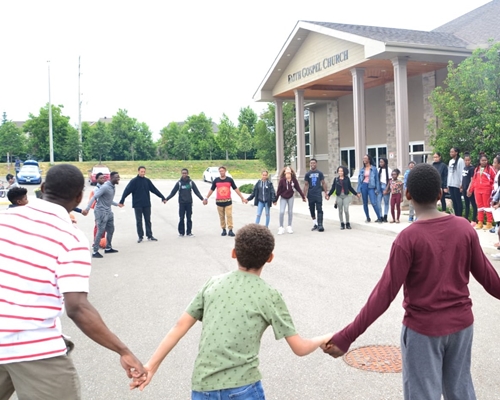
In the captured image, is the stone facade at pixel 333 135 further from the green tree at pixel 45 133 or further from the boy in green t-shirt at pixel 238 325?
the green tree at pixel 45 133

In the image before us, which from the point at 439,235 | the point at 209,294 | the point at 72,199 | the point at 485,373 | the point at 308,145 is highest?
the point at 308,145

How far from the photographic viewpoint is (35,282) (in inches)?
100

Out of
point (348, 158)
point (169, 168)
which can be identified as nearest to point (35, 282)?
point (348, 158)

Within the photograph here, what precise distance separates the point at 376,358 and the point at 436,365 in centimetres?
219

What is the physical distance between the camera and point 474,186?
506 inches

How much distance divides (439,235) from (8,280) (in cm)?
225

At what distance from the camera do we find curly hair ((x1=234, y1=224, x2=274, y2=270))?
2828mm

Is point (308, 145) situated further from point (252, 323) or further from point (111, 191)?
point (252, 323)

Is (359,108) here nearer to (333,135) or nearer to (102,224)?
(333,135)

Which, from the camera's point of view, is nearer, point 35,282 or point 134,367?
point 35,282

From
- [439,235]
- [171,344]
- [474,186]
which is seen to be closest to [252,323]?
[171,344]

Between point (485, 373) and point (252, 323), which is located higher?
point (252, 323)

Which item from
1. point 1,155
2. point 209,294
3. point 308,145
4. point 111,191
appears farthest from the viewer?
point 1,155

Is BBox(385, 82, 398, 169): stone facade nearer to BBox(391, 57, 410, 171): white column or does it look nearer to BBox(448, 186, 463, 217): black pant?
BBox(391, 57, 410, 171): white column
